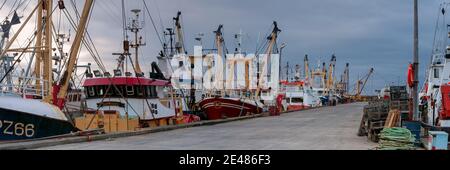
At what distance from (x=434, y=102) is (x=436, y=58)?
18.0 feet

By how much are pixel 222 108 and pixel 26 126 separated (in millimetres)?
27226

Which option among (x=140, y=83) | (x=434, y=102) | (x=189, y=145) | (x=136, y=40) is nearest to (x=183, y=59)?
(x=136, y=40)

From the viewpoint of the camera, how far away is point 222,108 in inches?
1727

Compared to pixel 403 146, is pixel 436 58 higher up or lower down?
higher up

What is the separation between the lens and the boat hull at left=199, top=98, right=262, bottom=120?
43.8 metres

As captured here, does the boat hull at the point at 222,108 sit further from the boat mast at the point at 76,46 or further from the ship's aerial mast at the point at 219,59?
the boat mast at the point at 76,46

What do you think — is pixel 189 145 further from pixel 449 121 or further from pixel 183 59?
pixel 183 59

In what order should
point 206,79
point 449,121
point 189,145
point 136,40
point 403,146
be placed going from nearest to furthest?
point 403,146, point 189,145, point 449,121, point 136,40, point 206,79

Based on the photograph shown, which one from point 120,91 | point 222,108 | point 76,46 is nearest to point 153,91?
point 120,91

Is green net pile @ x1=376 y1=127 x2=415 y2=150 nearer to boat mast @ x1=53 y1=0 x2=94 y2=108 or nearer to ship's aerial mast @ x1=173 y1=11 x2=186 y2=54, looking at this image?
boat mast @ x1=53 y1=0 x2=94 y2=108

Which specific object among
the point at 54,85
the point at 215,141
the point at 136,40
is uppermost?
the point at 136,40

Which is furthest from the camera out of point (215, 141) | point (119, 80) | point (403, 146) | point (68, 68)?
point (119, 80)

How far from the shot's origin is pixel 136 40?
3672cm

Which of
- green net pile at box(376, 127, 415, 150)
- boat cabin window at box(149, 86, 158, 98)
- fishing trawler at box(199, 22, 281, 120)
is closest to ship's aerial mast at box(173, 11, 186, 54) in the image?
fishing trawler at box(199, 22, 281, 120)
